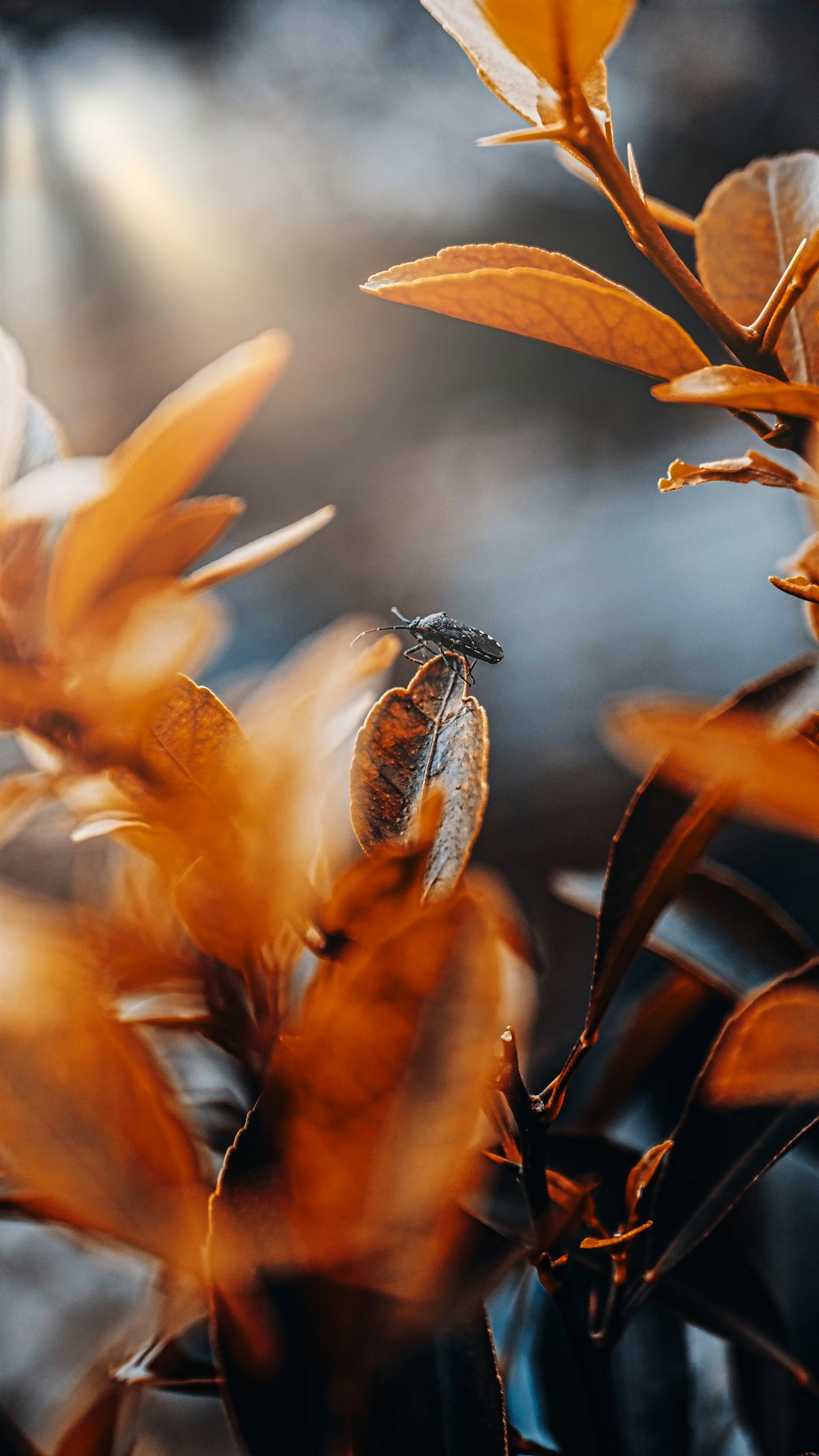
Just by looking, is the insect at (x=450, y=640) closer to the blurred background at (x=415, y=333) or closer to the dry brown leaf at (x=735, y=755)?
the dry brown leaf at (x=735, y=755)

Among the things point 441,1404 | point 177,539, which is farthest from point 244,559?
point 441,1404

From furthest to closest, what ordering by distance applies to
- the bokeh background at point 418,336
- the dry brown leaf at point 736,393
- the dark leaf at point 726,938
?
the bokeh background at point 418,336, the dark leaf at point 726,938, the dry brown leaf at point 736,393

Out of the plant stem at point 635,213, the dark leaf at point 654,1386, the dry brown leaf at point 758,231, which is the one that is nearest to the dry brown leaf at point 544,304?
the plant stem at point 635,213

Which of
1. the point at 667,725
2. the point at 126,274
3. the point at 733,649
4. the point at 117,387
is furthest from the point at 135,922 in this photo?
the point at 126,274

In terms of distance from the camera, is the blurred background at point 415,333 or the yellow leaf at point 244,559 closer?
the yellow leaf at point 244,559

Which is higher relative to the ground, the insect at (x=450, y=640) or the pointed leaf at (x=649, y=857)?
the insect at (x=450, y=640)

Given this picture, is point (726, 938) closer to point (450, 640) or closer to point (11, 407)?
point (450, 640)

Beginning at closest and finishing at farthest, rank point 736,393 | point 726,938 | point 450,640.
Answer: point 736,393, point 450,640, point 726,938

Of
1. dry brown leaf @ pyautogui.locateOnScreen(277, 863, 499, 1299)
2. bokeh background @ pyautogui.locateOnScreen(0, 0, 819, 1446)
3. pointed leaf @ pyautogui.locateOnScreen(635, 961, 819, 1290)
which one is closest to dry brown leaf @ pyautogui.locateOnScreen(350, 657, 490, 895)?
dry brown leaf @ pyautogui.locateOnScreen(277, 863, 499, 1299)
